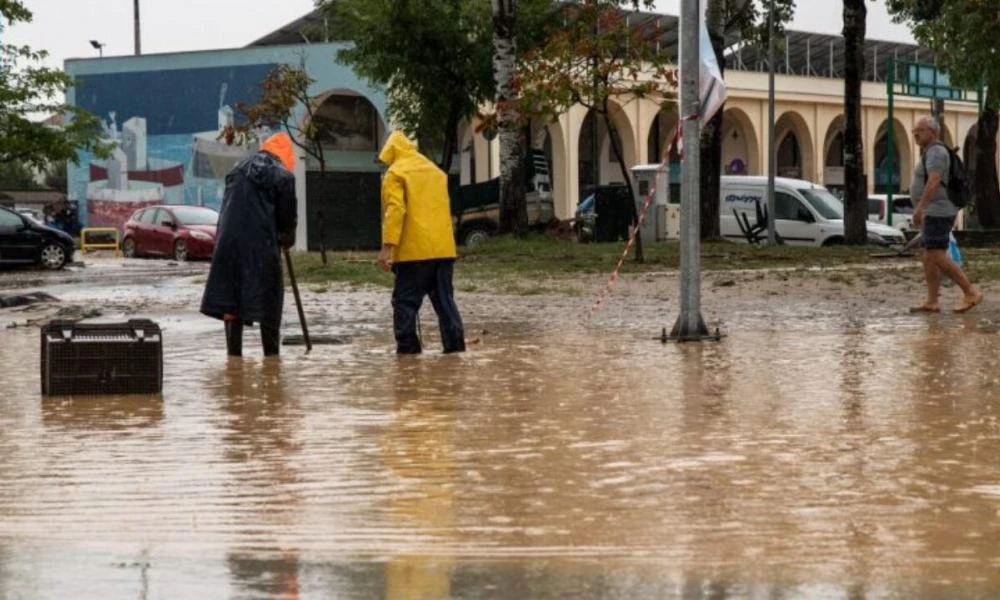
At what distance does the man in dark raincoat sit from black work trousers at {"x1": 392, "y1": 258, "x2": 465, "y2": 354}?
32.1 inches

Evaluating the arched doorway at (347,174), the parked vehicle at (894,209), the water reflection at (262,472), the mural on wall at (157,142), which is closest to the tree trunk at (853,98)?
the parked vehicle at (894,209)

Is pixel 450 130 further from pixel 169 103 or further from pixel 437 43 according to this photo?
pixel 169 103

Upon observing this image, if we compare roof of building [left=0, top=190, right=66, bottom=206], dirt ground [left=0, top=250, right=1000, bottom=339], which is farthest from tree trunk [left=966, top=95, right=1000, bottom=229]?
roof of building [left=0, top=190, right=66, bottom=206]

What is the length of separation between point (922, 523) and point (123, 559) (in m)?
2.56

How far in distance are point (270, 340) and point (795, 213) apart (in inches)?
1264

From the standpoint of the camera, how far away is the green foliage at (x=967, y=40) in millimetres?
33562

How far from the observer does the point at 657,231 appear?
44938 millimetres

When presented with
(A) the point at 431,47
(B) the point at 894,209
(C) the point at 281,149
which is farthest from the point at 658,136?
(C) the point at 281,149

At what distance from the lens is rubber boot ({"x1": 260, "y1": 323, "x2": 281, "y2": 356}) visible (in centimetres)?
1398

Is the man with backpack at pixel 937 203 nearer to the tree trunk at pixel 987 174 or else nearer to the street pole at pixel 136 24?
the tree trunk at pixel 987 174

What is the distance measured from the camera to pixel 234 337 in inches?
554

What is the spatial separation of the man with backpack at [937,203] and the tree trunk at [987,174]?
32.8 m

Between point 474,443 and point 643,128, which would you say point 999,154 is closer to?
point 643,128

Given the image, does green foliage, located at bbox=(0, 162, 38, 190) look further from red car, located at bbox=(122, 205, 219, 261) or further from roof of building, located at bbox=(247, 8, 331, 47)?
red car, located at bbox=(122, 205, 219, 261)
